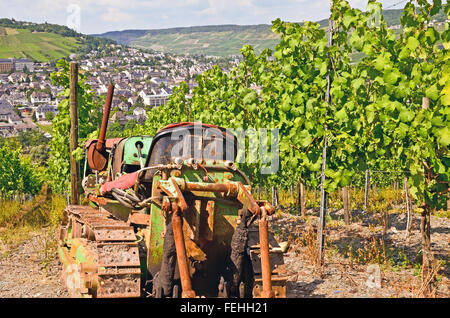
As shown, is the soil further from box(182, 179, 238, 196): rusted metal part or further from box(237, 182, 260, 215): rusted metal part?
box(182, 179, 238, 196): rusted metal part

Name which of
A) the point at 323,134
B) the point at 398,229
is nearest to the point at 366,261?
the point at 323,134

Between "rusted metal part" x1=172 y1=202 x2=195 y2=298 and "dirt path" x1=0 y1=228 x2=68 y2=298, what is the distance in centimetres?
358

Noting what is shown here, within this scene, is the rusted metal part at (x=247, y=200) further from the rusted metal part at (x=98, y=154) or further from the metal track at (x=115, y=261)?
the rusted metal part at (x=98, y=154)

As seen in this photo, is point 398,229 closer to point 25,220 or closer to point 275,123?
point 275,123

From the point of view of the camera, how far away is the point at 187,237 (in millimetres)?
6137

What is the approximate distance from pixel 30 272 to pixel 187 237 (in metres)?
5.24

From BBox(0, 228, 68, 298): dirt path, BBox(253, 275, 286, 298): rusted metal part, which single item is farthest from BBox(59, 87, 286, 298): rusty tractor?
BBox(0, 228, 68, 298): dirt path

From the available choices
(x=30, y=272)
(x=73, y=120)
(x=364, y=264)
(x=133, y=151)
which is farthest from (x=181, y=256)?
(x=73, y=120)

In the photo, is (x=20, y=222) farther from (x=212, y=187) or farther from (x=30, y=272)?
(x=212, y=187)

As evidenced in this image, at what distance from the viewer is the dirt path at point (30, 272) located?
821cm

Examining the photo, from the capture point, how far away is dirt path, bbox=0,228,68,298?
8.21 m

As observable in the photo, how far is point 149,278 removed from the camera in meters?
6.45

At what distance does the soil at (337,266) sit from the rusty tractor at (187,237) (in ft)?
3.12

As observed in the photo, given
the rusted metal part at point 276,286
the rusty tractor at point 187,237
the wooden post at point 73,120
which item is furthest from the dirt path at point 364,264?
the wooden post at point 73,120
